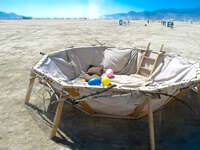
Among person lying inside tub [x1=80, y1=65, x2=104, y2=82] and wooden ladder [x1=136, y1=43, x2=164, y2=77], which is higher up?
wooden ladder [x1=136, y1=43, x2=164, y2=77]

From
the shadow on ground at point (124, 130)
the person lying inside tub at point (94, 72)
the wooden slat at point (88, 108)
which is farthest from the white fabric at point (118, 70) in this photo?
the shadow on ground at point (124, 130)

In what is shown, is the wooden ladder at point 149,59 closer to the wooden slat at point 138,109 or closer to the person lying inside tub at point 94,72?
the person lying inside tub at point 94,72

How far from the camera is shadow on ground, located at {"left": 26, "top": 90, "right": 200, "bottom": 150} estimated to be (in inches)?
133

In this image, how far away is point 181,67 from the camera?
4.76 meters

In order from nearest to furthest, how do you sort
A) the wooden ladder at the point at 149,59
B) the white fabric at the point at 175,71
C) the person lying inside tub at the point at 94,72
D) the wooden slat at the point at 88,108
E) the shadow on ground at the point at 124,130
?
the shadow on ground at the point at 124,130 → the wooden slat at the point at 88,108 → the white fabric at the point at 175,71 → the wooden ladder at the point at 149,59 → the person lying inside tub at the point at 94,72

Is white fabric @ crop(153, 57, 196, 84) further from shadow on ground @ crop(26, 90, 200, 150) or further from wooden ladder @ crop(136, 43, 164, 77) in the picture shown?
shadow on ground @ crop(26, 90, 200, 150)

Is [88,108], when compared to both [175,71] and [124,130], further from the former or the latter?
[175,71]

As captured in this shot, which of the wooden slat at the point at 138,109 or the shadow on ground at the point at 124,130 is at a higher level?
the wooden slat at the point at 138,109

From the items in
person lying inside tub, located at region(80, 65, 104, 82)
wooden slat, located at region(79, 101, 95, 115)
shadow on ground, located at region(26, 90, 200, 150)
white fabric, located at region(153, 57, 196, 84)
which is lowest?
shadow on ground, located at region(26, 90, 200, 150)

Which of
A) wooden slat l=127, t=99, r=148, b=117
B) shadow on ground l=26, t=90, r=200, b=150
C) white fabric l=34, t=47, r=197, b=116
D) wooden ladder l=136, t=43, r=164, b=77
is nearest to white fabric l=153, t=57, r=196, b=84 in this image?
white fabric l=34, t=47, r=197, b=116

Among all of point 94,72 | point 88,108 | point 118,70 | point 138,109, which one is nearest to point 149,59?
point 118,70

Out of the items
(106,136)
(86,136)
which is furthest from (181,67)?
(86,136)

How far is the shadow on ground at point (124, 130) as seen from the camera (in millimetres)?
3389

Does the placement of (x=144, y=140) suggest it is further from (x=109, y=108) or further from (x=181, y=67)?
(x=181, y=67)
